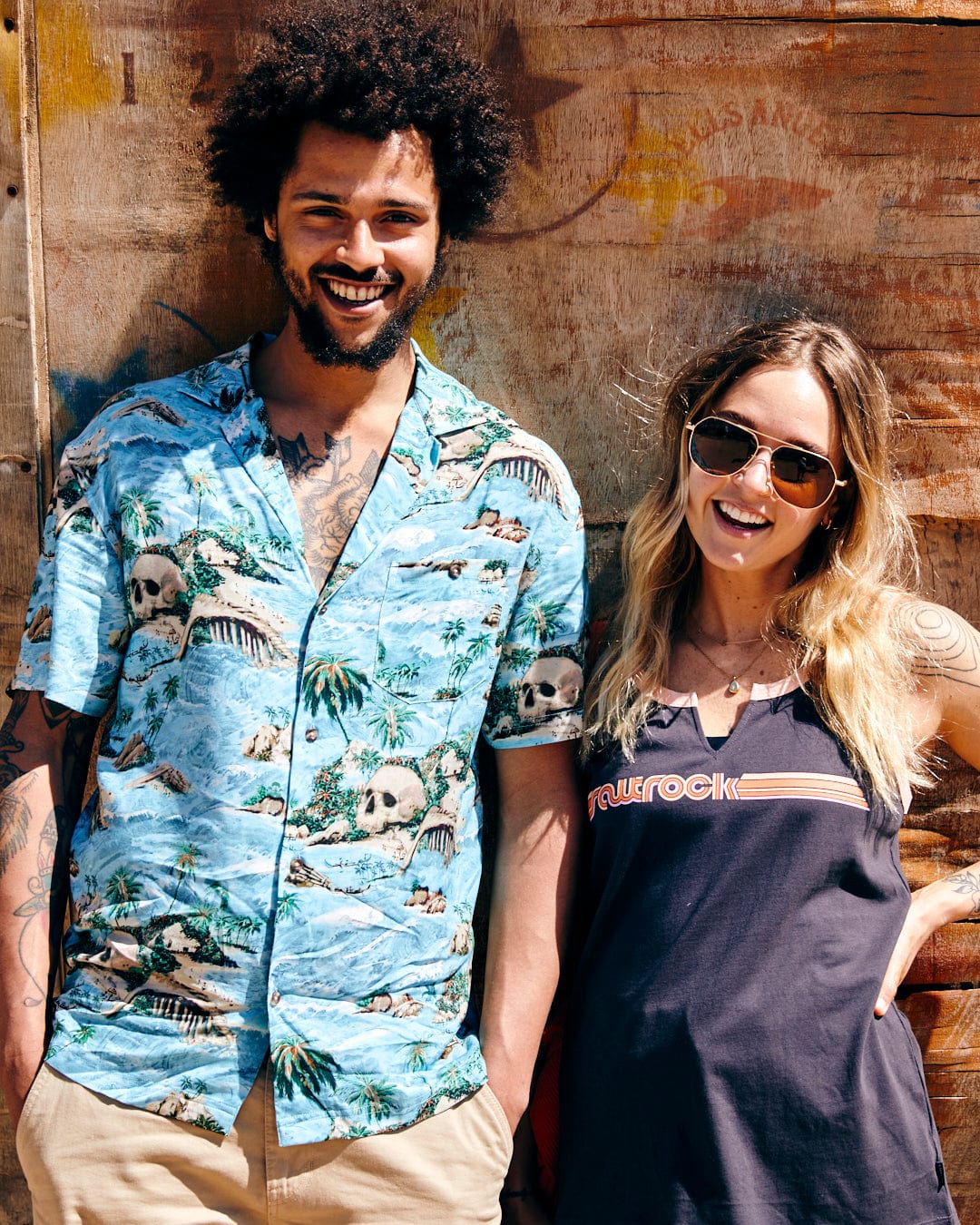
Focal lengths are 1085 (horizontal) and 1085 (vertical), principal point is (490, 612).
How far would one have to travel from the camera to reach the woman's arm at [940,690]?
2.41m

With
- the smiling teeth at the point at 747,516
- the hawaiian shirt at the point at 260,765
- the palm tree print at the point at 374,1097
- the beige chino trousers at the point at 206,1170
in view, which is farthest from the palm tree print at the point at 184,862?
the smiling teeth at the point at 747,516

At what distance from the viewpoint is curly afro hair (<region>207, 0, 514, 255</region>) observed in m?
2.27

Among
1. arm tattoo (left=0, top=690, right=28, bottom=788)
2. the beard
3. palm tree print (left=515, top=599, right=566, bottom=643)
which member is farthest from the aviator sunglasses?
arm tattoo (left=0, top=690, right=28, bottom=788)

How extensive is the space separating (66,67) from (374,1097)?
2440 mm

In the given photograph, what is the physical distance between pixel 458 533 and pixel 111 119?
138cm

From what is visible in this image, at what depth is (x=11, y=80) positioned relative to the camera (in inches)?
103

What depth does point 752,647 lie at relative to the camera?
7.91ft

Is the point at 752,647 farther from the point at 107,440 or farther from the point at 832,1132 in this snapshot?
the point at 107,440

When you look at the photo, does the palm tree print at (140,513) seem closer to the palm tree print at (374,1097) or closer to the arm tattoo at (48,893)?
the arm tattoo at (48,893)

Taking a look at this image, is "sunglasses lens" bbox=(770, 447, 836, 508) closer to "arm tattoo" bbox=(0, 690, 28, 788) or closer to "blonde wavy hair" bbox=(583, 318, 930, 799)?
"blonde wavy hair" bbox=(583, 318, 930, 799)

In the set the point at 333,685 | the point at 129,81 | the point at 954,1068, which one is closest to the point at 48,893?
the point at 333,685

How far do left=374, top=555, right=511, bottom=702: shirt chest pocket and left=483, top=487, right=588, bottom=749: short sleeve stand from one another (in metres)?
0.06

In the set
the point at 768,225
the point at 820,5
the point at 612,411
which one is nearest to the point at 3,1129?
the point at 612,411

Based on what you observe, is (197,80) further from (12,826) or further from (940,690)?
(940,690)
